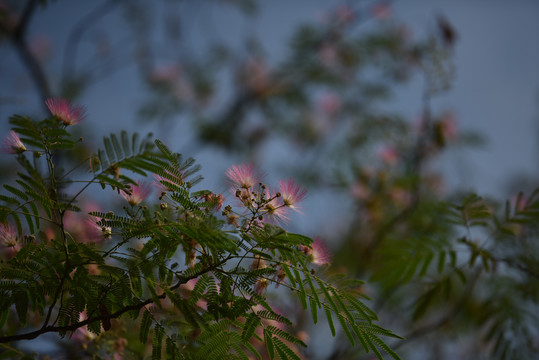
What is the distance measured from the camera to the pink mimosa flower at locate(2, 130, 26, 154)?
88 centimetres

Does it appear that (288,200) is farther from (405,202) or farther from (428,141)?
(428,141)

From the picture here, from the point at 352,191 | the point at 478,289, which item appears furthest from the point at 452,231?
the point at 478,289

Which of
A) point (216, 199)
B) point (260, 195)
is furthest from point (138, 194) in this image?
point (260, 195)

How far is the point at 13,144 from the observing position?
882 mm

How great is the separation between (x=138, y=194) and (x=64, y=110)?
0.27m

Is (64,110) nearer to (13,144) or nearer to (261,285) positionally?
(13,144)

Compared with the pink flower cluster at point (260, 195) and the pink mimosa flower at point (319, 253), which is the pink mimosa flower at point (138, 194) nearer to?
the pink flower cluster at point (260, 195)

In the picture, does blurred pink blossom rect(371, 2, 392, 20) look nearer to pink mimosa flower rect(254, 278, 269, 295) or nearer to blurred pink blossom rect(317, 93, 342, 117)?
blurred pink blossom rect(317, 93, 342, 117)

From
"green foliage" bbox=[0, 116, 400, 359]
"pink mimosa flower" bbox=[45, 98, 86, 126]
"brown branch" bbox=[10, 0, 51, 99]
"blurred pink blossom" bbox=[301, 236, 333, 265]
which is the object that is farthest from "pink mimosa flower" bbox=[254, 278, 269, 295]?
"brown branch" bbox=[10, 0, 51, 99]

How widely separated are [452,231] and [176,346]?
7.64ft

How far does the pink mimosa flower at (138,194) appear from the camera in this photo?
0.95 metres

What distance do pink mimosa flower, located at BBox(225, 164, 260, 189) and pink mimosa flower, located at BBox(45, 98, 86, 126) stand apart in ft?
1.32

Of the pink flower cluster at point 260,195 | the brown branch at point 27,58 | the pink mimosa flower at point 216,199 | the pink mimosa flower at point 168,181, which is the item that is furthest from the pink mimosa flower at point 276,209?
the brown branch at point 27,58

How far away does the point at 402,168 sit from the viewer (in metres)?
3.43
